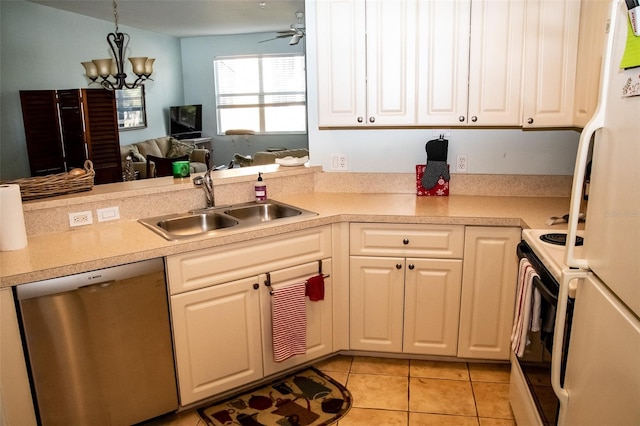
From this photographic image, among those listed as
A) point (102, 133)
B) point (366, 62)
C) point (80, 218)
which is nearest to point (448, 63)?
point (366, 62)

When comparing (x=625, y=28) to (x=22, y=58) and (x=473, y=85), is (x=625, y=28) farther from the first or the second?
(x=22, y=58)

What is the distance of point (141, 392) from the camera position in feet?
7.09

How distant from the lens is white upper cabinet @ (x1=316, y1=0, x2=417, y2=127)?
266 cm

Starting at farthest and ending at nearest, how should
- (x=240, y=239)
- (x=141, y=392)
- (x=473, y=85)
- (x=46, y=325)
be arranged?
(x=473, y=85) < (x=240, y=239) < (x=141, y=392) < (x=46, y=325)

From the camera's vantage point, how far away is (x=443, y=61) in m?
2.65

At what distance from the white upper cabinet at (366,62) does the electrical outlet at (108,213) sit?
1.22 metres

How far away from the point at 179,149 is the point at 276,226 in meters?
6.62

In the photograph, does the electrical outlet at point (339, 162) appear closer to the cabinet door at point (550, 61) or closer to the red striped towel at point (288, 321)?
the red striped towel at point (288, 321)

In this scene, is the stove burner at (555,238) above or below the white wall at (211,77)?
below

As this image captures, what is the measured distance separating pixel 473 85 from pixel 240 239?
149 centimetres

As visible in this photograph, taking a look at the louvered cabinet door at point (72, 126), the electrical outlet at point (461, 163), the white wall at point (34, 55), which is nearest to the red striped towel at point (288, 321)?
the electrical outlet at point (461, 163)

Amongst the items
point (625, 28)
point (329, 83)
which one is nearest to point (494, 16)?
point (329, 83)

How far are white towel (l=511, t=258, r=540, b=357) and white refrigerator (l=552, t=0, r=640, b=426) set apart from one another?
37 cm

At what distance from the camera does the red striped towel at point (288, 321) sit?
2.44 metres
